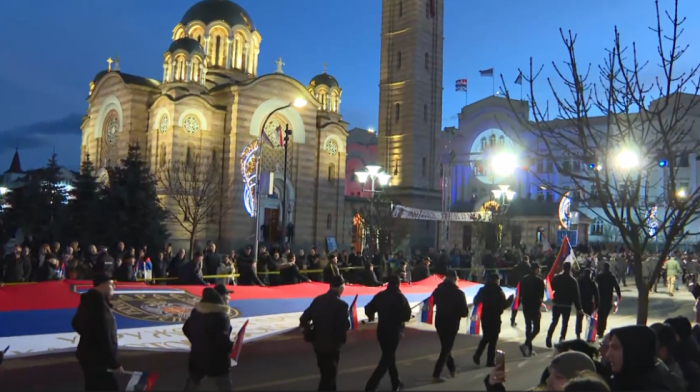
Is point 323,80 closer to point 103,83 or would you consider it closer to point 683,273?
point 103,83

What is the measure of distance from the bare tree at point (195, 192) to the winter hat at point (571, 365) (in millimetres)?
27681

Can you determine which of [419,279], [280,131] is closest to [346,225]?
[280,131]

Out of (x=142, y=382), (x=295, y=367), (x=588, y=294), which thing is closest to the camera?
(x=142, y=382)

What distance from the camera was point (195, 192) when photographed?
31.7 metres

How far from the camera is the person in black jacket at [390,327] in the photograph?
8258 millimetres

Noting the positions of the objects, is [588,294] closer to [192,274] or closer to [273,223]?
[192,274]

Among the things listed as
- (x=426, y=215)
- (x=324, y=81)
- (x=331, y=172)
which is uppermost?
(x=324, y=81)

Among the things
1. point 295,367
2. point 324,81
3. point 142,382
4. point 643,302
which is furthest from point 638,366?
point 324,81

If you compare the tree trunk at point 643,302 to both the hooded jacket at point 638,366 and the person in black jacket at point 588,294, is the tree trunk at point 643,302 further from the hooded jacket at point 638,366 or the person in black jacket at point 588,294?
the person in black jacket at point 588,294

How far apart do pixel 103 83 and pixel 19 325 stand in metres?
34.3

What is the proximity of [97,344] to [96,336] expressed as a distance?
2.9 inches

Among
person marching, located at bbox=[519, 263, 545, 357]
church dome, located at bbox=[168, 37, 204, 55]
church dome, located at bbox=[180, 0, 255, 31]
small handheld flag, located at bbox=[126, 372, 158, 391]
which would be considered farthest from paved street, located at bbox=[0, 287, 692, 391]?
church dome, located at bbox=[180, 0, 255, 31]

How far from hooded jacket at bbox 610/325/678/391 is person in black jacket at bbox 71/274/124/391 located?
431 cm

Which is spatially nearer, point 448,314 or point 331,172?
point 448,314
